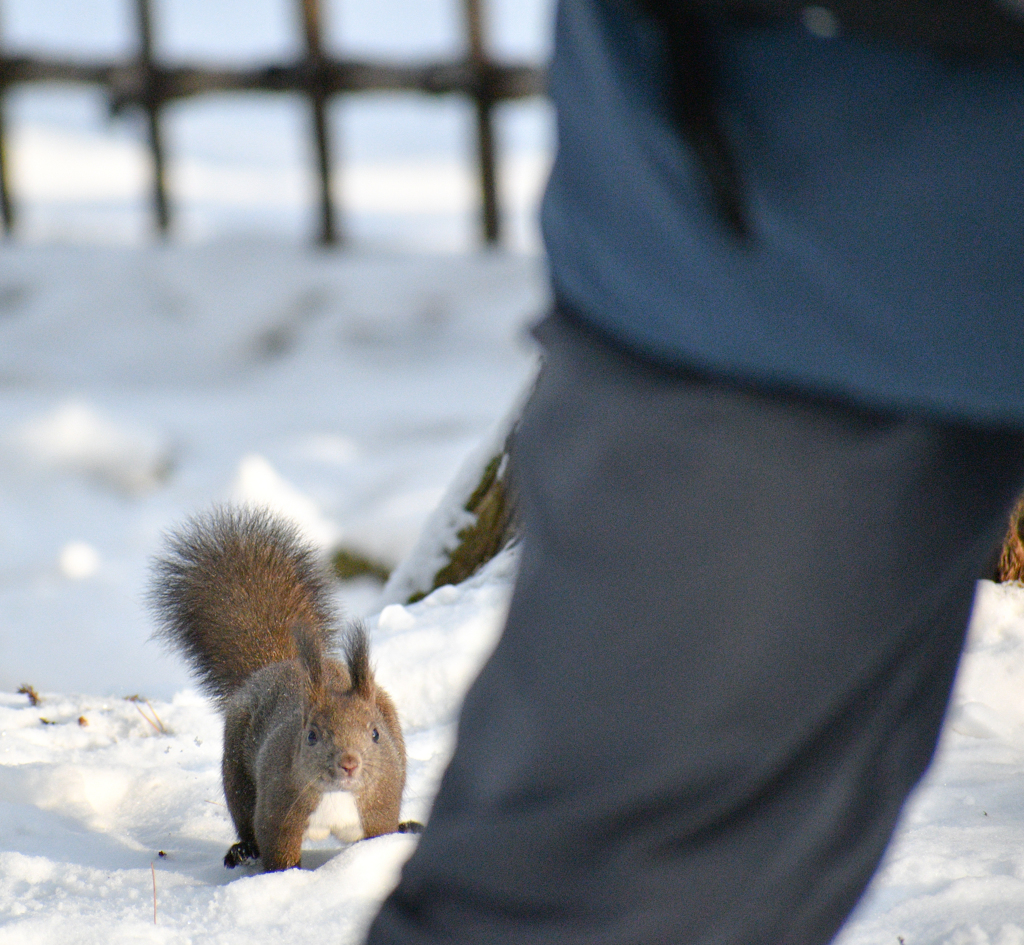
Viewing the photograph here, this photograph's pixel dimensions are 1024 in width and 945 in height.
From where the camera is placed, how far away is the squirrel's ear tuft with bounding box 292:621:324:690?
1.66 metres

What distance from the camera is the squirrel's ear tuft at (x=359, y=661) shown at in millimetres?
1708

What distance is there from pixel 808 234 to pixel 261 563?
4.90 feet

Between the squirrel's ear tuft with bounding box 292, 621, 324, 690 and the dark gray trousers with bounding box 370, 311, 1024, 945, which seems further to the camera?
the squirrel's ear tuft with bounding box 292, 621, 324, 690

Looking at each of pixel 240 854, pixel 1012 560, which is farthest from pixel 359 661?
pixel 1012 560

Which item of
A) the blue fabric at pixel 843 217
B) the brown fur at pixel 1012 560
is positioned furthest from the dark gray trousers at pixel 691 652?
the brown fur at pixel 1012 560

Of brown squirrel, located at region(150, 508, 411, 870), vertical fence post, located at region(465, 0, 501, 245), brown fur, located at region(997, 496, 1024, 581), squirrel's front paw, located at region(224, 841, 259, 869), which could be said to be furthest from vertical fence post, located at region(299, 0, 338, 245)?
squirrel's front paw, located at region(224, 841, 259, 869)

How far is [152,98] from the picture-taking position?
671 cm

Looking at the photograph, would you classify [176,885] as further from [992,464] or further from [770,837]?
[992,464]

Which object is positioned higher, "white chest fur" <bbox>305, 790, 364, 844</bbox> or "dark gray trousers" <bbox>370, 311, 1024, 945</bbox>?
"dark gray trousers" <bbox>370, 311, 1024, 945</bbox>

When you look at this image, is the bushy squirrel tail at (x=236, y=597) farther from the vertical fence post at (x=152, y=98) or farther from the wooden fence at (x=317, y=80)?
the vertical fence post at (x=152, y=98)

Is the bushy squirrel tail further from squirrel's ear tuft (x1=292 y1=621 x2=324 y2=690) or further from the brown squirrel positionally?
squirrel's ear tuft (x1=292 y1=621 x2=324 y2=690)

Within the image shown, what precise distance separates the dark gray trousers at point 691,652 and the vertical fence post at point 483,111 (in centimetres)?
582

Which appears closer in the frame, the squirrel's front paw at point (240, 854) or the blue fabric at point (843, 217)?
the blue fabric at point (843, 217)

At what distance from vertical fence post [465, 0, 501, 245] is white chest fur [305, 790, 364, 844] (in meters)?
5.22
